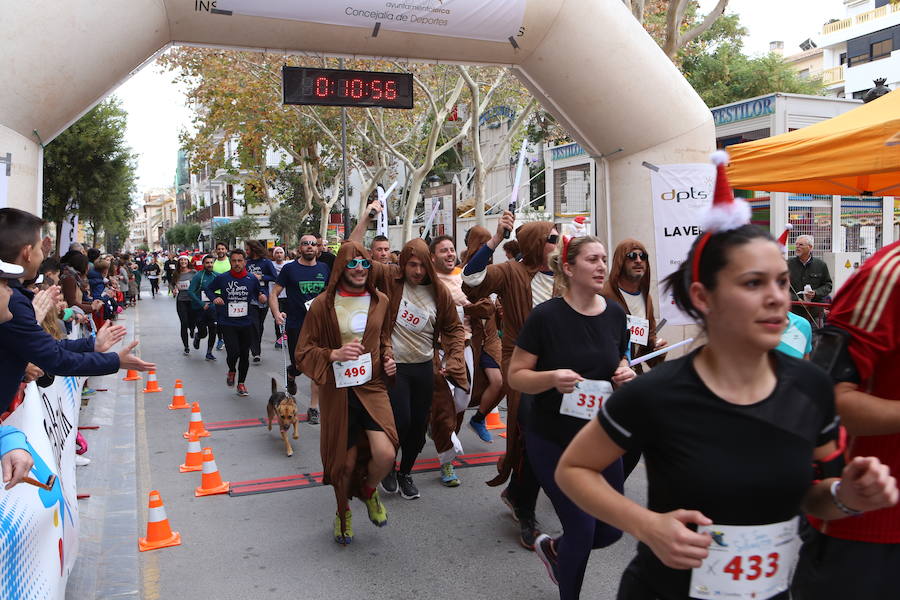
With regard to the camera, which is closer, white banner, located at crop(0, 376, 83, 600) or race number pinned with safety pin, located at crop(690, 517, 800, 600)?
race number pinned with safety pin, located at crop(690, 517, 800, 600)

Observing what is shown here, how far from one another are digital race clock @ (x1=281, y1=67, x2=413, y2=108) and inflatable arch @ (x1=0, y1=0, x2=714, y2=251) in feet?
2.39

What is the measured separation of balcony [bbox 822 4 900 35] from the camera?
49.6 m

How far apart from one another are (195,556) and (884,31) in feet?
182

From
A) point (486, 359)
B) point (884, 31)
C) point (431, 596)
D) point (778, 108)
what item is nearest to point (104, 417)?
point (486, 359)

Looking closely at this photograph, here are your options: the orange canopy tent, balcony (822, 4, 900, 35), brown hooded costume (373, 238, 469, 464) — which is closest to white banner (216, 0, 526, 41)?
the orange canopy tent

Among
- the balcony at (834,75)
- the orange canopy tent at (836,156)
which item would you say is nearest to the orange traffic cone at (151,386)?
the orange canopy tent at (836,156)

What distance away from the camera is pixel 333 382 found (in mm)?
5078

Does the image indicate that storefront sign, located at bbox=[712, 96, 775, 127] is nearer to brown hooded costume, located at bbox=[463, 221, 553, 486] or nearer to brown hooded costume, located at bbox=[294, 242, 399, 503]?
brown hooded costume, located at bbox=[463, 221, 553, 486]

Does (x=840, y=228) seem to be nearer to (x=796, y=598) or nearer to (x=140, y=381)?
(x=140, y=381)

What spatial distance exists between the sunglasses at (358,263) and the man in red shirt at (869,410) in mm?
3479

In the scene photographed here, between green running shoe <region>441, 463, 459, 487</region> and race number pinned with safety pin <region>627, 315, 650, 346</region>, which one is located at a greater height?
race number pinned with safety pin <region>627, 315, 650, 346</region>

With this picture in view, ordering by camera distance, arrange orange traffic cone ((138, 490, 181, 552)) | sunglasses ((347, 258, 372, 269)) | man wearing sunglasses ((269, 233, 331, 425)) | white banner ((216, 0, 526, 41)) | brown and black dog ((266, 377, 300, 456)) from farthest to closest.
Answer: man wearing sunglasses ((269, 233, 331, 425)), white banner ((216, 0, 526, 41)), brown and black dog ((266, 377, 300, 456)), sunglasses ((347, 258, 372, 269)), orange traffic cone ((138, 490, 181, 552))

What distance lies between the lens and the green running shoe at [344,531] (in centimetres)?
512

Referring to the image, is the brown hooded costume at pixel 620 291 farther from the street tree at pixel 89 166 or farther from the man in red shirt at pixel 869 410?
the street tree at pixel 89 166
